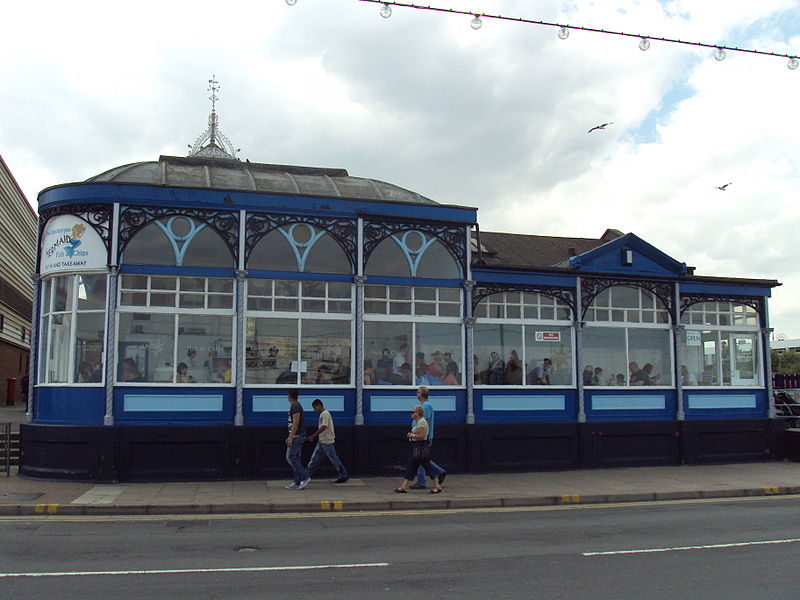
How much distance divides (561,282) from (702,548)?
383 inches

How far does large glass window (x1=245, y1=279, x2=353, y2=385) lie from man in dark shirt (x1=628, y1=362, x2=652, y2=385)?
7134 mm

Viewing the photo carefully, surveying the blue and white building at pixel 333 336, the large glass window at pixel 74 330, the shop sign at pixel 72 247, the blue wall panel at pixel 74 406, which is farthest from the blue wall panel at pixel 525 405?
the shop sign at pixel 72 247

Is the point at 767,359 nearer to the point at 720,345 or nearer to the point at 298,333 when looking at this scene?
the point at 720,345

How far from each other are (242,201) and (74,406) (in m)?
5.14

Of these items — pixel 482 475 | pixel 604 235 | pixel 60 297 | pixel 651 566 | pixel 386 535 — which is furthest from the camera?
pixel 604 235

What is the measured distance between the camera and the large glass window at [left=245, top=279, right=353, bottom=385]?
16250 millimetres

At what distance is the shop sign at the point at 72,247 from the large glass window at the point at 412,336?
548cm

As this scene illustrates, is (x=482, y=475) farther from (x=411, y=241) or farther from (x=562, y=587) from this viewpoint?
(x=562, y=587)

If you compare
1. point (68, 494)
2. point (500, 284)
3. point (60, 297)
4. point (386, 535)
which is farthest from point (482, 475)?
point (60, 297)

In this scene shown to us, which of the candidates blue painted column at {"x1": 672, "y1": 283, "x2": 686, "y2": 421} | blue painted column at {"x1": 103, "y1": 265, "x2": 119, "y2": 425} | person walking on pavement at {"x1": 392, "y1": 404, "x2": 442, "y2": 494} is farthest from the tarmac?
blue painted column at {"x1": 672, "y1": 283, "x2": 686, "y2": 421}

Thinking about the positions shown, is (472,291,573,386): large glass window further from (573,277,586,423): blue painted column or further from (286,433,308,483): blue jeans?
(286,433,308,483): blue jeans

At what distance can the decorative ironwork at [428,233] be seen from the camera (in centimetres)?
1700

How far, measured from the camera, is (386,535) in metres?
10.6

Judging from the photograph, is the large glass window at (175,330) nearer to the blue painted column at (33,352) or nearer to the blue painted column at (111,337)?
the blue painted column at (111,337)
